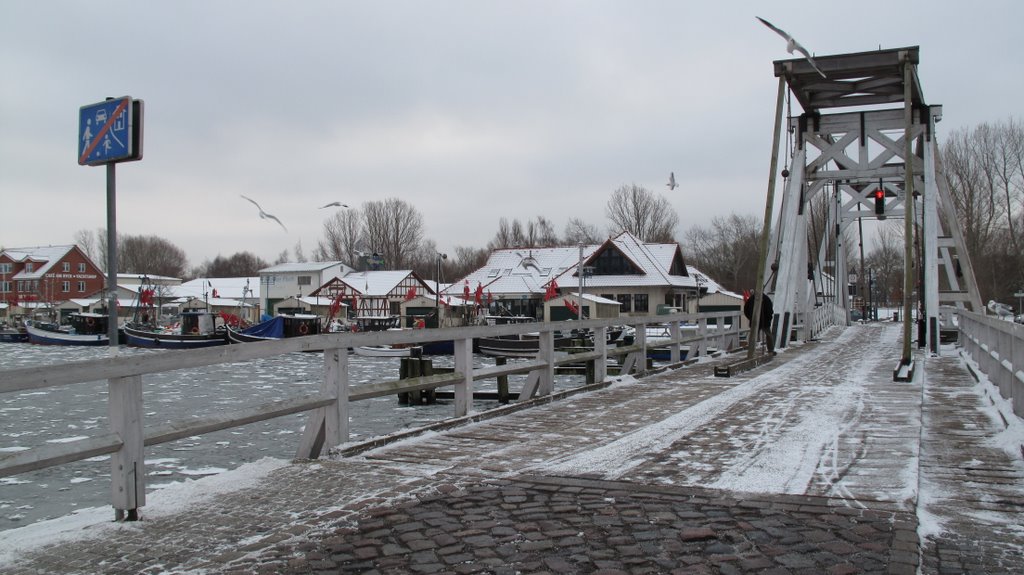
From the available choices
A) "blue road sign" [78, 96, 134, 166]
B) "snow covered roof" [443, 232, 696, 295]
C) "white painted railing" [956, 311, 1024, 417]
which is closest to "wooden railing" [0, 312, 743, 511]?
"blue road sign" [78, 96, 134, 166]

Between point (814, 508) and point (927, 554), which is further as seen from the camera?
point (814, 508)

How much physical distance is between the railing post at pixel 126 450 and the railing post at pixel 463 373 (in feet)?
12.0

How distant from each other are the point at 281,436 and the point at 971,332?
1267cm

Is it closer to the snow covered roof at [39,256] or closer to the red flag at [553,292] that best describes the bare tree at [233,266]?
the snow covered roof at [39,256]

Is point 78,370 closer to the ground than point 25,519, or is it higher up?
higher up

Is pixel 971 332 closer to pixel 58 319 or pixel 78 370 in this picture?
pixel 78 370

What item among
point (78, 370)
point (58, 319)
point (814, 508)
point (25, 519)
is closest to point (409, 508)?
point (78, 370)

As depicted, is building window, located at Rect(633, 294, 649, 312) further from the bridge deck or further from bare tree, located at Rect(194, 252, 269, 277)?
bare tree, located at Rect(194, 252, 269, 277)

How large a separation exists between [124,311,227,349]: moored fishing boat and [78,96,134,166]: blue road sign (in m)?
47.7

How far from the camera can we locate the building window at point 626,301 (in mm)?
54938

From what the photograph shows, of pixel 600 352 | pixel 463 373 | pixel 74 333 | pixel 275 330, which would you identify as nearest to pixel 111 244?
pixel 463 373

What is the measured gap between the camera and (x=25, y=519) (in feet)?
31.8

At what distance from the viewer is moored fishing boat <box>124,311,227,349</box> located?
169 feet

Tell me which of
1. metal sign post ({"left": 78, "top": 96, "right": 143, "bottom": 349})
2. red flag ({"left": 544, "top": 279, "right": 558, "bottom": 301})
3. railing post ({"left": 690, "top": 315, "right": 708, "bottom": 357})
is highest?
metal sign post ({"left": 78, "top": 96, "right": 143, "bottom": 349})
